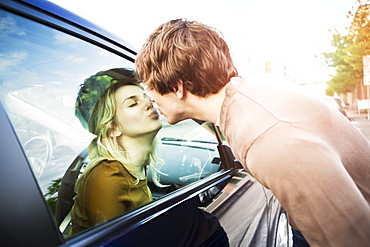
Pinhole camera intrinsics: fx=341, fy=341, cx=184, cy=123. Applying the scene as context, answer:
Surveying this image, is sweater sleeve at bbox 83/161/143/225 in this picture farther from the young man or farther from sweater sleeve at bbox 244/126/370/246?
sweater sleeve at bbox 244/126/370/246

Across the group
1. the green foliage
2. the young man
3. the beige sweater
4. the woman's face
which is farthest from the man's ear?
the green foliage

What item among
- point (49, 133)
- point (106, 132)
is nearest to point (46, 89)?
point (49, 133)

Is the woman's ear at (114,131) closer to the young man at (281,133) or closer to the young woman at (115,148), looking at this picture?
the young woman at (115,148)

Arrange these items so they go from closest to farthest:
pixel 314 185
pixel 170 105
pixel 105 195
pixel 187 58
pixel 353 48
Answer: pixel 314 185 → pixel 105 195 → pixel 187 58 → pixel 170 105 → pixel 353 48

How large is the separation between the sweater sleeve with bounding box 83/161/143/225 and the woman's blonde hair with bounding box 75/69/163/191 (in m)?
0.03

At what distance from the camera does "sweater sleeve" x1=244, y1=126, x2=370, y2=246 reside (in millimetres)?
952

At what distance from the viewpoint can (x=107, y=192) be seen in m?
1.27

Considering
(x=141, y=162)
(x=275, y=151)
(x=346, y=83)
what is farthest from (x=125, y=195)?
(x=346, y=83)

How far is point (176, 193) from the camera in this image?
150 cm

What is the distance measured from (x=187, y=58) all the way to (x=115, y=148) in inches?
18.4

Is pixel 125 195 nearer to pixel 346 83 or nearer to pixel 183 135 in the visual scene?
pixel 183 135

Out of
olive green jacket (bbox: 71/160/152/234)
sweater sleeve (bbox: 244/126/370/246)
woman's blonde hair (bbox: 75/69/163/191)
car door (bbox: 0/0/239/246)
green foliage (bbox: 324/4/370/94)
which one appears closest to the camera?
car door (bbox: 0/0/239/246)

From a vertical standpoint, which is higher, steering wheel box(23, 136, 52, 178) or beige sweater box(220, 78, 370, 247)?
steering wheel box(23, 136, 52, 178)

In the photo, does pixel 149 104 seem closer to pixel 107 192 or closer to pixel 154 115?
pixel 154 115
